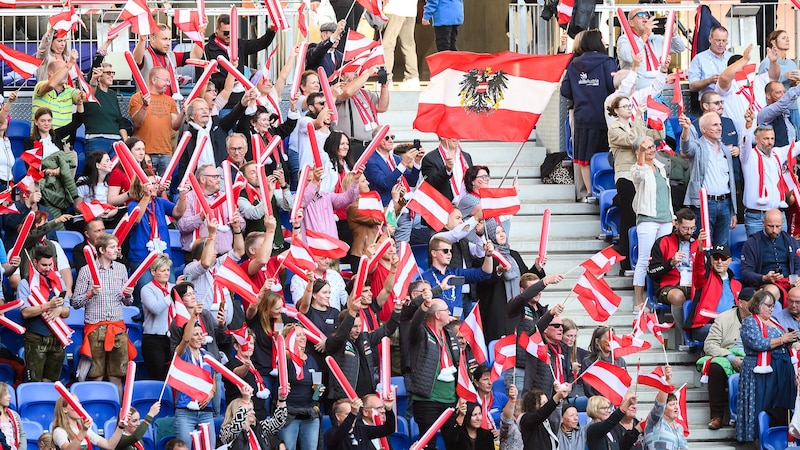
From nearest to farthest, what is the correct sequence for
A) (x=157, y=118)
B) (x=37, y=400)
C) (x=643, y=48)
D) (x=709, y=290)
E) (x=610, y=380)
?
1. (x=37, y=400)
2. (x=610, y=380)
3. (x=709, y=290)
4. (x=157, y=118)
5. (x=643, y=48)

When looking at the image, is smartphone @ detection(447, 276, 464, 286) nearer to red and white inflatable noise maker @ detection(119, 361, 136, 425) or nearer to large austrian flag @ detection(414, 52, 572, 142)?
large austrian flag @ detection(414, 52, 572, 142)

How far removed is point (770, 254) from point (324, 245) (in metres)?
4.10

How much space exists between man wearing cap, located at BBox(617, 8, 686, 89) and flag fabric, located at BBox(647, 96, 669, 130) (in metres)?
0.50

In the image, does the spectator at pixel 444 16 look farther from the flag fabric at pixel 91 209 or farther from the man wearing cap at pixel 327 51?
the flag fabric at pixel 91 209

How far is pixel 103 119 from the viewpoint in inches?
653

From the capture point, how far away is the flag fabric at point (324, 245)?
15258 millimetres

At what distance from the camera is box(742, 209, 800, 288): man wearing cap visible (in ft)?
54.1

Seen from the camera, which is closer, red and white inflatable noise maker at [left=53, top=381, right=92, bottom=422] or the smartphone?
red and white inflatable noise maker at [left=53, top=381, right=92, bottom=422]

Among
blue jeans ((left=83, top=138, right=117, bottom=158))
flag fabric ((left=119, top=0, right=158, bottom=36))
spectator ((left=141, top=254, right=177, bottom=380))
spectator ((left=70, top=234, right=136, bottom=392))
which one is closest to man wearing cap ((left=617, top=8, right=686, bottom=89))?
flag fabric ((left=119, top=0, right=158, bottom=36))

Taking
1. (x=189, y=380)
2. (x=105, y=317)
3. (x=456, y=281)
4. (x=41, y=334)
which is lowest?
(x=189, y=380)

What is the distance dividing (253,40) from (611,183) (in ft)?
12.1

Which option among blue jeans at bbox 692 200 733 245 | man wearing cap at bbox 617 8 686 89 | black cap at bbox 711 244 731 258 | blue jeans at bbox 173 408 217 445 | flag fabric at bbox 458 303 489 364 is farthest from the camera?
man wearing cap at bbox 617 8 686 89

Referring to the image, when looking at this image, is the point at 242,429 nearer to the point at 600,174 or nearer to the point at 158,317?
the point at 158,317

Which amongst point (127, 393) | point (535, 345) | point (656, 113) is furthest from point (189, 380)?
point (656, 113)
